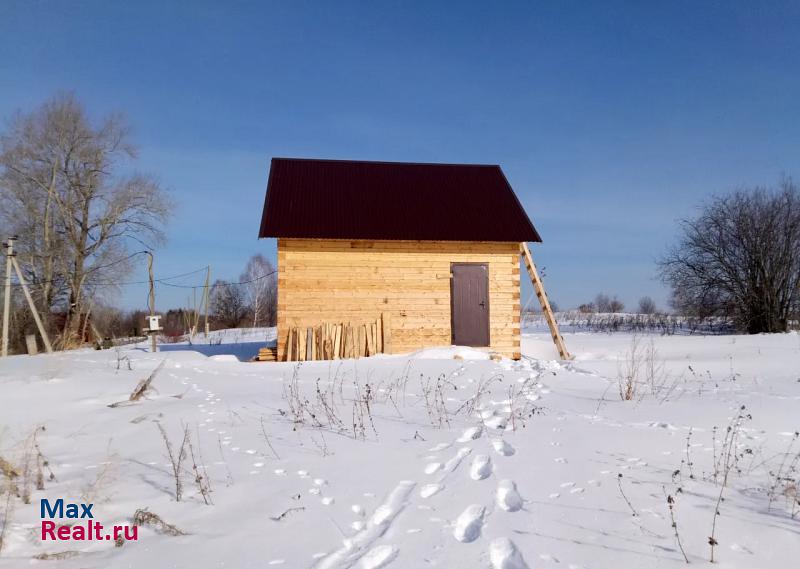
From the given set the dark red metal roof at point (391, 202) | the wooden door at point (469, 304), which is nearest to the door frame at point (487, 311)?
the wooden door at point (469, 304)

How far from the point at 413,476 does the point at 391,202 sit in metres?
12.1

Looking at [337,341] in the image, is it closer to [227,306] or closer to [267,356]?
[267,356]

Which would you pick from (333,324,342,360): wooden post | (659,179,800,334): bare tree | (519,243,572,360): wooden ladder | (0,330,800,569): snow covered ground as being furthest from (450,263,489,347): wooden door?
(659,179,800,334): bare tree

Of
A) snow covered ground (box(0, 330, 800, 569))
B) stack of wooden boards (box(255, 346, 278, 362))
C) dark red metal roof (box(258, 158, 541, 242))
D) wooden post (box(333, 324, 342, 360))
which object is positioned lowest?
snow covered ground (box(0, 330, 800, 569))

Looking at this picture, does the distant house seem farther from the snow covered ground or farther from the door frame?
the snow covered ground

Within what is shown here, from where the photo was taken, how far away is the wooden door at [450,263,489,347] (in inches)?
560

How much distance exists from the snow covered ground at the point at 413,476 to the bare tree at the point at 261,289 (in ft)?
127

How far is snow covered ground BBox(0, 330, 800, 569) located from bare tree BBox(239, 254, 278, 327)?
38683mm

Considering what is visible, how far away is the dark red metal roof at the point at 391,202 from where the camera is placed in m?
14.0

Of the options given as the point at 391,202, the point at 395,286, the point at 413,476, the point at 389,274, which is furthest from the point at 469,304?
the point at 413,476

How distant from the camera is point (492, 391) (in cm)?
833

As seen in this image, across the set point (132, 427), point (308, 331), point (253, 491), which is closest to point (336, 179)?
point (308, 331)

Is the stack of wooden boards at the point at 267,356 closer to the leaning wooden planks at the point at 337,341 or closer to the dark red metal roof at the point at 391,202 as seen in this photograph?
the leaning wooden planks at the point at 337,341

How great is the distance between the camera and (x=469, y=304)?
1430cm
